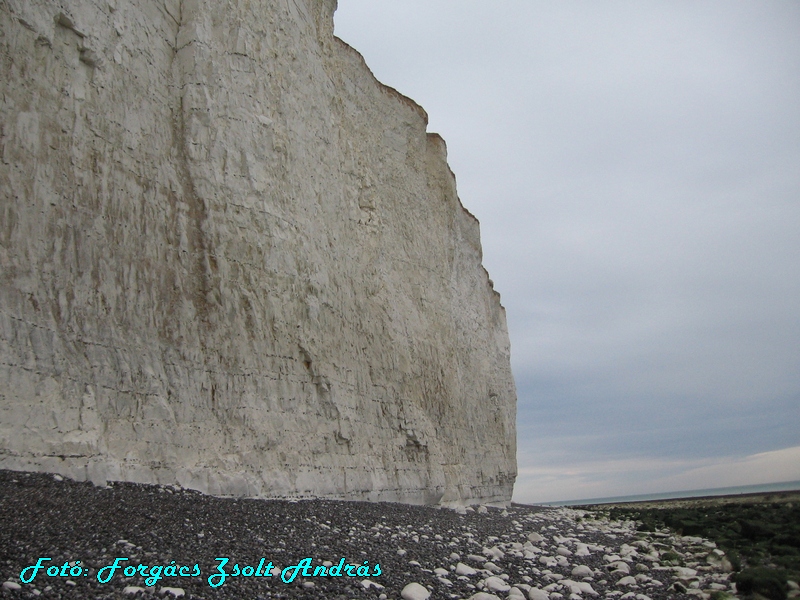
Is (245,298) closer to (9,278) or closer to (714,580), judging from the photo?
(9,278)

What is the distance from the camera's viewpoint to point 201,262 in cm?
915

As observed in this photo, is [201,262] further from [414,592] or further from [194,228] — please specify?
[414,592]

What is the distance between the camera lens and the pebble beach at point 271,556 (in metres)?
4.14

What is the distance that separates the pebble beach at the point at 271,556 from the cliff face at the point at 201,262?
3.53 ft

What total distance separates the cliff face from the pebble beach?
1077mm

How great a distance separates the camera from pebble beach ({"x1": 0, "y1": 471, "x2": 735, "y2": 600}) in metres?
4.14

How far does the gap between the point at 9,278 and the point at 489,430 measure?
56.7 feet

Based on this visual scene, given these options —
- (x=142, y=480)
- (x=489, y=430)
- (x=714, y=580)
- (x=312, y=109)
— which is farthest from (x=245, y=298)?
(x=489, y=430)

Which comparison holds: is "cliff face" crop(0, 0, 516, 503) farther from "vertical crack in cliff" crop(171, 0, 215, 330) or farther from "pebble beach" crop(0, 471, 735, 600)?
"pebble beach" crop(0, 471, 735, 600)

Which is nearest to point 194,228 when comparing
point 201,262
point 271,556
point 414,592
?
point 201,262

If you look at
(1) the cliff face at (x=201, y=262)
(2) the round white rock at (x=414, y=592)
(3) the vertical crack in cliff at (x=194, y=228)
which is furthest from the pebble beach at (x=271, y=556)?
(3) the vertical crack in cliff at (x=194, y=228)

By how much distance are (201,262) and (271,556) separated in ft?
17.2

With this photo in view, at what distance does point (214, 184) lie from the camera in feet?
31.3

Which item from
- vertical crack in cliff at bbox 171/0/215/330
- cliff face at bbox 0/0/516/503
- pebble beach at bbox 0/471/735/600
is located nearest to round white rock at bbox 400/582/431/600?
pebble beach at bbox 0/471/735/600
